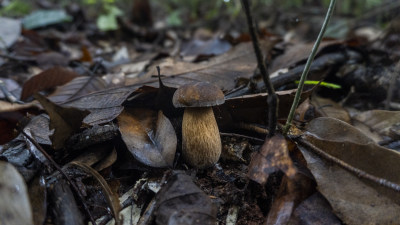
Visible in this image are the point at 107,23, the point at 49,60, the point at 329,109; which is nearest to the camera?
the point at 329,109

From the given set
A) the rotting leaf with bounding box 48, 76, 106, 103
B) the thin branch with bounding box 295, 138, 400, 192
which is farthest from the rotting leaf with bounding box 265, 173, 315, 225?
the rotting leaf with bounding box 48, 76, 106, 103

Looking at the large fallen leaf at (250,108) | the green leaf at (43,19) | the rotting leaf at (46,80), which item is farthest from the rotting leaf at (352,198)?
the green leaf at (43,19)

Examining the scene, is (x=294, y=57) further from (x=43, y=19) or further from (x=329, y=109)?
(x=43, y=19)

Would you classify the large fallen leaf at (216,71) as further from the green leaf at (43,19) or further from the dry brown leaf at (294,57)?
the green leaf at (43,19)

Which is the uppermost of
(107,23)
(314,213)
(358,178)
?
(107,23)

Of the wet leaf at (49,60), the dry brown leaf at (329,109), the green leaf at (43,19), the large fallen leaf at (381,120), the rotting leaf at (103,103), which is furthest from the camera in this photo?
the green leaf at (43,19)

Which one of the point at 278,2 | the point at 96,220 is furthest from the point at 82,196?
the point at 278,2

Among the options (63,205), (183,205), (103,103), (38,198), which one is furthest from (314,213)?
(103,103)
